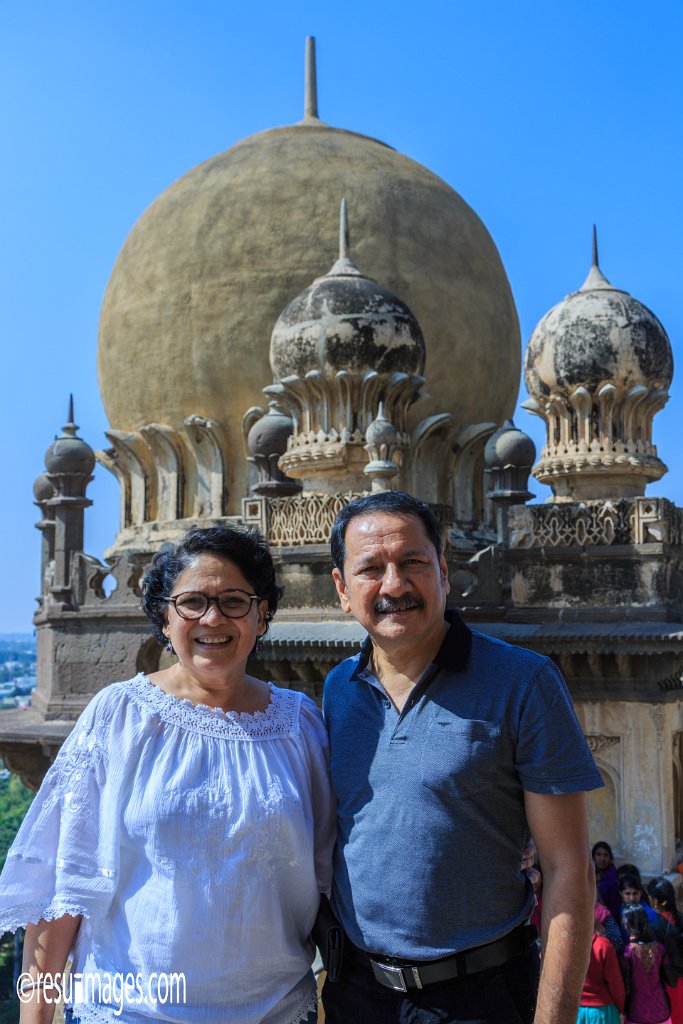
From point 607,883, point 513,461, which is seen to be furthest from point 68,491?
point 607,883

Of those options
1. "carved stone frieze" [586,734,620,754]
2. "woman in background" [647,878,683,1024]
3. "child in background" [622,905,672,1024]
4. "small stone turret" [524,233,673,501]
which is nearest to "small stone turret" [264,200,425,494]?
"small stone turret" [524,233,673,501]

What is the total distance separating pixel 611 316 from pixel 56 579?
23.4 feet

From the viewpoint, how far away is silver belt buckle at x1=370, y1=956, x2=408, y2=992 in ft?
8.46

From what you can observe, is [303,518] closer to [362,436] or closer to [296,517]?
[296,517]

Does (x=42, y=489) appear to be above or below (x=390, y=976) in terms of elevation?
above

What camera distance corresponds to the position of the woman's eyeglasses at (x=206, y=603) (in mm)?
2779

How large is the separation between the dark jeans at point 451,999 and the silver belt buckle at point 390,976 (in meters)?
0.03

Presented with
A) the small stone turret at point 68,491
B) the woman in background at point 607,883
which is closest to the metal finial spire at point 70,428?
the small stone turret at point 68,491

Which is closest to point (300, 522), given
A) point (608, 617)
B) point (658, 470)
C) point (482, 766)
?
point (608, 617)

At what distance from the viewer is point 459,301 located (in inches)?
651

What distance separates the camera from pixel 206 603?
2.78 meters

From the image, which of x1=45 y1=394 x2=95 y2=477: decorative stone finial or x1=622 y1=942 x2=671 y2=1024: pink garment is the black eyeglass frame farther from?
x1=45 y1=394 x2=95 y2=477: decorative stone finial

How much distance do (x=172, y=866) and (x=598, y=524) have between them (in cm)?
811

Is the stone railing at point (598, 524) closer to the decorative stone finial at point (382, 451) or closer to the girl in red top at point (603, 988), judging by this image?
the decorative stone finial at point (382, 451)
